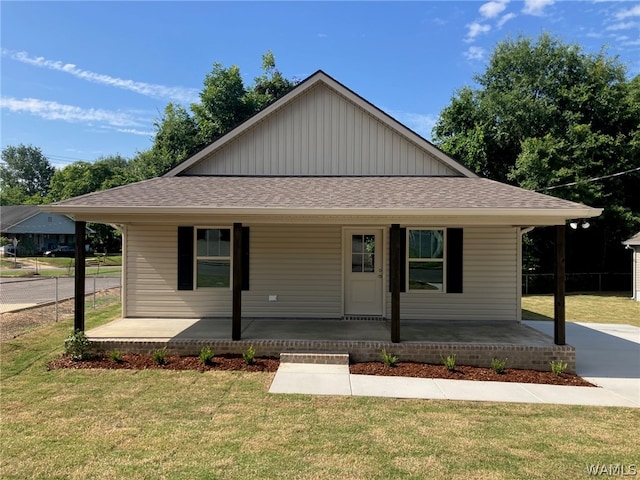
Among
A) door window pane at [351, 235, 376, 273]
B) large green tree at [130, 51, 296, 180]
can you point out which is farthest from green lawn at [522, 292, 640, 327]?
large green tree at [130, 51, 296, 180]

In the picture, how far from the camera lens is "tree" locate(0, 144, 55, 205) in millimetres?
82625

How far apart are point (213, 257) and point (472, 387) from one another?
602cm

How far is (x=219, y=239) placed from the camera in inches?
360

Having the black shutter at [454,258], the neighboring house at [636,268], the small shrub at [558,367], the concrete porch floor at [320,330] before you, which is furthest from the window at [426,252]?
the neighboring house at [636,268]

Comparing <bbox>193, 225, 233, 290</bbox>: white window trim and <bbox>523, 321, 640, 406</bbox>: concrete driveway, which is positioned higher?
<bbox>193, 225, 233, 290</bbox>: white window trim

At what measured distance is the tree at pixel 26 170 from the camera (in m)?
82.6

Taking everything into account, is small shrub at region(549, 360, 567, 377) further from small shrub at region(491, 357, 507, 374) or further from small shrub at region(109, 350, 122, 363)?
small shrub at region(109, 350, 122, 363)

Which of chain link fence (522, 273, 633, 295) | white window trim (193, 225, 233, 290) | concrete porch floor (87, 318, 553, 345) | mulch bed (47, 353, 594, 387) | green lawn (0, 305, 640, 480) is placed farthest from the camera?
chain link fence (522, 273, 633, 295)

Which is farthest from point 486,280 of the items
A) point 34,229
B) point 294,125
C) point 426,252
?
point 34,229

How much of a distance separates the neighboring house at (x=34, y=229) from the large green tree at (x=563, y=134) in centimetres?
4272

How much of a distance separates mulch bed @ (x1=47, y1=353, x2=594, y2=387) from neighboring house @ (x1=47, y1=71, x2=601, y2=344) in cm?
247

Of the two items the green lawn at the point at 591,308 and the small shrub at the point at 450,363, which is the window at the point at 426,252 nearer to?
the small shrub at the point at 450,363

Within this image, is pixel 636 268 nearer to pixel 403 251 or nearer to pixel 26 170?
pixel 403 251

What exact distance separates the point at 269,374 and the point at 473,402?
3013mm
